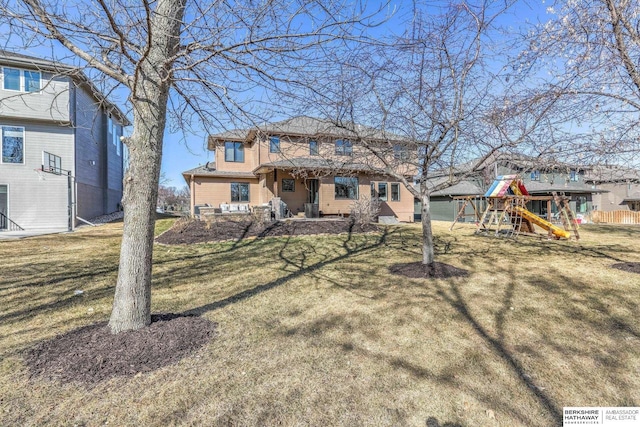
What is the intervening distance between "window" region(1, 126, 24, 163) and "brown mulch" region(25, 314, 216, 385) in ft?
59.9

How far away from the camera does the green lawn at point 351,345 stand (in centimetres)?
246

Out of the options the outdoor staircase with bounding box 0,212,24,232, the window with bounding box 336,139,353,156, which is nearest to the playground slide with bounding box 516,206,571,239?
the window with bounding box 336,139,353,156

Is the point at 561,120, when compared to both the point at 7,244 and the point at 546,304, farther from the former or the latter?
the point at 7,244

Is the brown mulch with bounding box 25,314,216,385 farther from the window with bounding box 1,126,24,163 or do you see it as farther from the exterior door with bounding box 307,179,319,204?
the window with bounding box 1,126,24,163

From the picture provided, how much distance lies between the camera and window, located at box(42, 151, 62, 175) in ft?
51.7

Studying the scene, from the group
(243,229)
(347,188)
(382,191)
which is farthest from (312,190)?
(243,229)

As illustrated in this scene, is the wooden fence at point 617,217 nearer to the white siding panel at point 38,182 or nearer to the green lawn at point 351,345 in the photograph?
the green lawn at point 351,345

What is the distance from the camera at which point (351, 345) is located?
3531 mm

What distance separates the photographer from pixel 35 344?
347cm

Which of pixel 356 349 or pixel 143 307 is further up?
pixel 143 307

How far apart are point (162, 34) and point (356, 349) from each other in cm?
396

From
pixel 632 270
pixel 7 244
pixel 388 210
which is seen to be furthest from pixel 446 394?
pixel 388 210

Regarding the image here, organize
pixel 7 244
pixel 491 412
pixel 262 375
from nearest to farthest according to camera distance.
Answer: pixel 491 412 < pixel 262 375 < pixel 7 244

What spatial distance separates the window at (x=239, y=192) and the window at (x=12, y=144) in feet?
35.3
